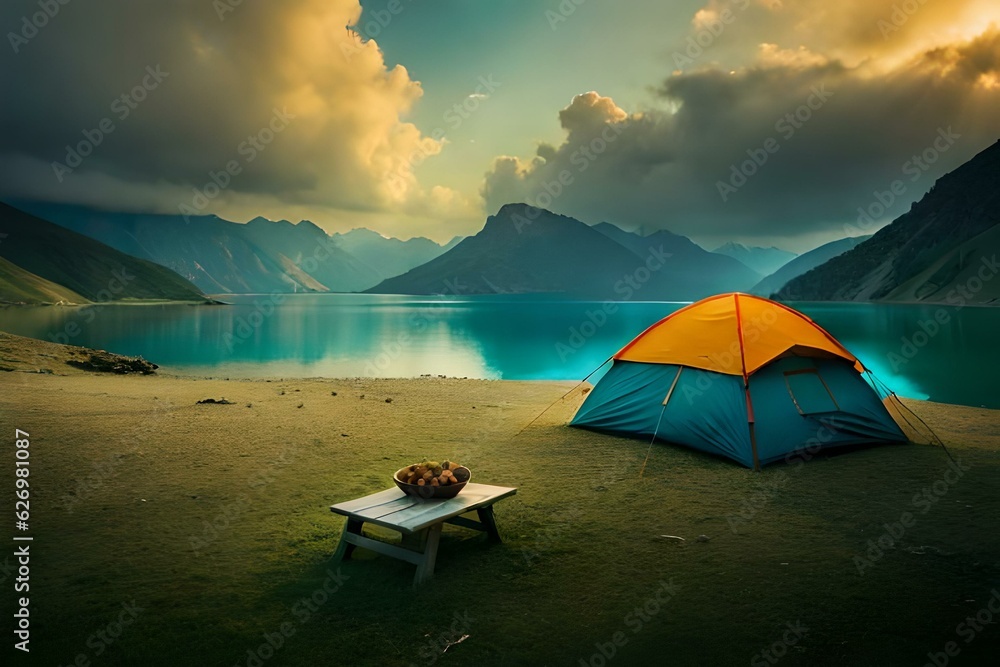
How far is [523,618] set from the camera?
16.8 feet

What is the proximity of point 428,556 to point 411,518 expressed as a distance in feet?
1.64

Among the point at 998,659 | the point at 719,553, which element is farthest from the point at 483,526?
the point at 998,659

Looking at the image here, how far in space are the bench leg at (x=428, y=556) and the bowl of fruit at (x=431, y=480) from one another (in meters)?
0.35

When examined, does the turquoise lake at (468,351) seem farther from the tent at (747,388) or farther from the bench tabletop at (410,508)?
the bench tabletop at (410,508)

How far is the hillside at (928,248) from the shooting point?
128 metres

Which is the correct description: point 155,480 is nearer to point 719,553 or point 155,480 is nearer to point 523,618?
point 523,618

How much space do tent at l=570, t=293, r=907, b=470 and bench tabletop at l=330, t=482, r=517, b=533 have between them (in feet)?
17.8

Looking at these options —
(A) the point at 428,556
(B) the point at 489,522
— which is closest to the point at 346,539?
(A) the point at 428,556

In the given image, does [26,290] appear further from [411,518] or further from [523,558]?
[523,558]

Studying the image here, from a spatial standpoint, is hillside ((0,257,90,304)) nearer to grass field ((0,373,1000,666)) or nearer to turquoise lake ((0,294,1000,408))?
turquoise lake ((0,294,1000,408))

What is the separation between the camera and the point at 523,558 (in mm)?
6312

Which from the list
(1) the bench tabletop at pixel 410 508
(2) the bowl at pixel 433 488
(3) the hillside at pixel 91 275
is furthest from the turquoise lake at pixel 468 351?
(3) the hillside at pixel 91 275

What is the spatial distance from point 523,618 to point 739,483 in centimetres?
522

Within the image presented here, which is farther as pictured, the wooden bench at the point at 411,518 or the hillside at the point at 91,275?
the hillside at the point at 91,275
